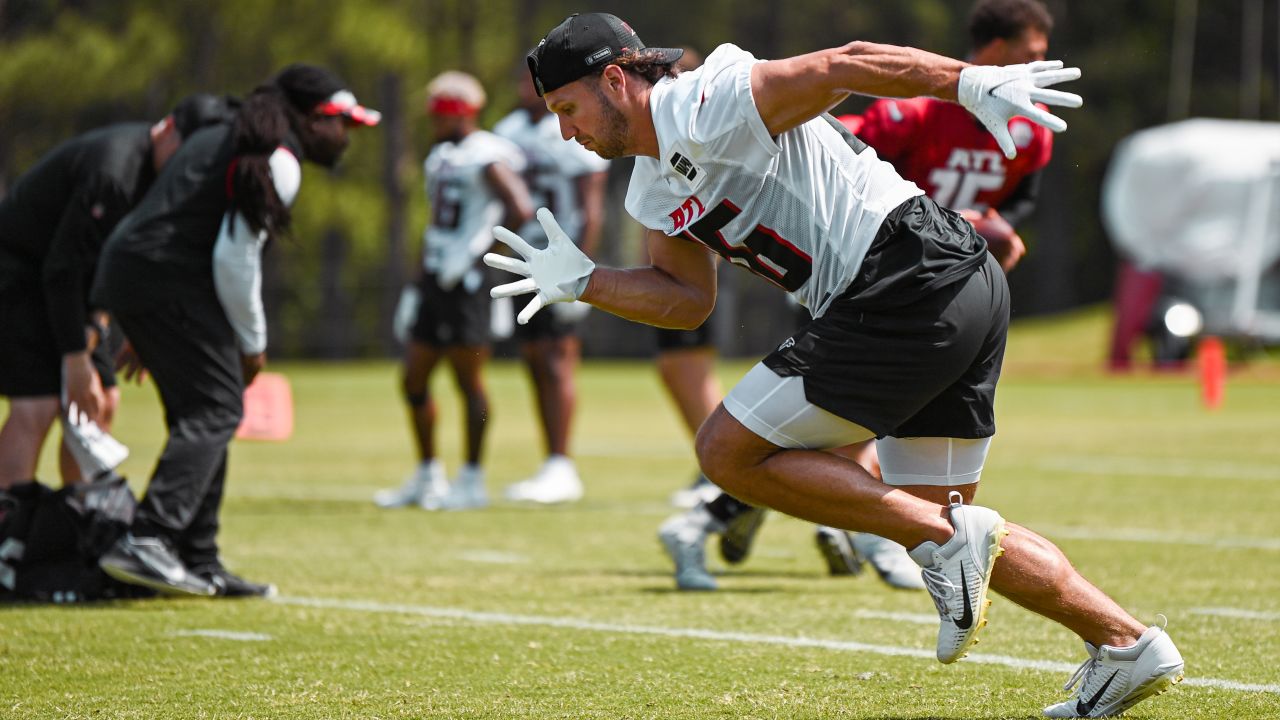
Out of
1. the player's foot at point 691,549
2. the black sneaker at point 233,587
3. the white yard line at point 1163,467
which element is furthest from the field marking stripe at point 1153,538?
the black sneaker at point 233,587

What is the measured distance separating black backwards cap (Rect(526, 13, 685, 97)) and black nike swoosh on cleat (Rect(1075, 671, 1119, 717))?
1.86m

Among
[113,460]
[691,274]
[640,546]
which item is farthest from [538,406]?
[691,274]

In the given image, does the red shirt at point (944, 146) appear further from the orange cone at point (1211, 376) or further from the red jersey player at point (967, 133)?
the orange cone at point (1211, 376)

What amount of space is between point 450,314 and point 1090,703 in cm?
609

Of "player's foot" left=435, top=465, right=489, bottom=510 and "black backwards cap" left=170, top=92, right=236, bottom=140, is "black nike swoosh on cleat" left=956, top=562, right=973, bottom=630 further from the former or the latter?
"player's foot" left=435, top=465, right=489, bottom=510

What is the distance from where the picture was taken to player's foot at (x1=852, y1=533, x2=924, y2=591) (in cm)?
631

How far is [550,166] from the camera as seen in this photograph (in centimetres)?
1017

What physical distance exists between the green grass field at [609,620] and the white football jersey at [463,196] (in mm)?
1533

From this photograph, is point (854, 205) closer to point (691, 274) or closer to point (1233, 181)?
point (691, 274)

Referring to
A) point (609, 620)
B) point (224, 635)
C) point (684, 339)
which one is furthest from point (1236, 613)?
point (684, 339)

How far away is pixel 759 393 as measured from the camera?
4.00 m

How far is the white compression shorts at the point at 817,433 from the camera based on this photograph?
3.98 meters

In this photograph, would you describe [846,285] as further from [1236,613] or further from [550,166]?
[550,166]

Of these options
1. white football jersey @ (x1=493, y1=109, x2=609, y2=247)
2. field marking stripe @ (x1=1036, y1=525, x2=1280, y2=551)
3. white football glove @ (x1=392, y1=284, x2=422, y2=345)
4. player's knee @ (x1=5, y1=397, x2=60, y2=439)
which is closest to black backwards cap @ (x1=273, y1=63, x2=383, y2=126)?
player's knee @ (x1=5, y1=397, x2=60, y2=439)
